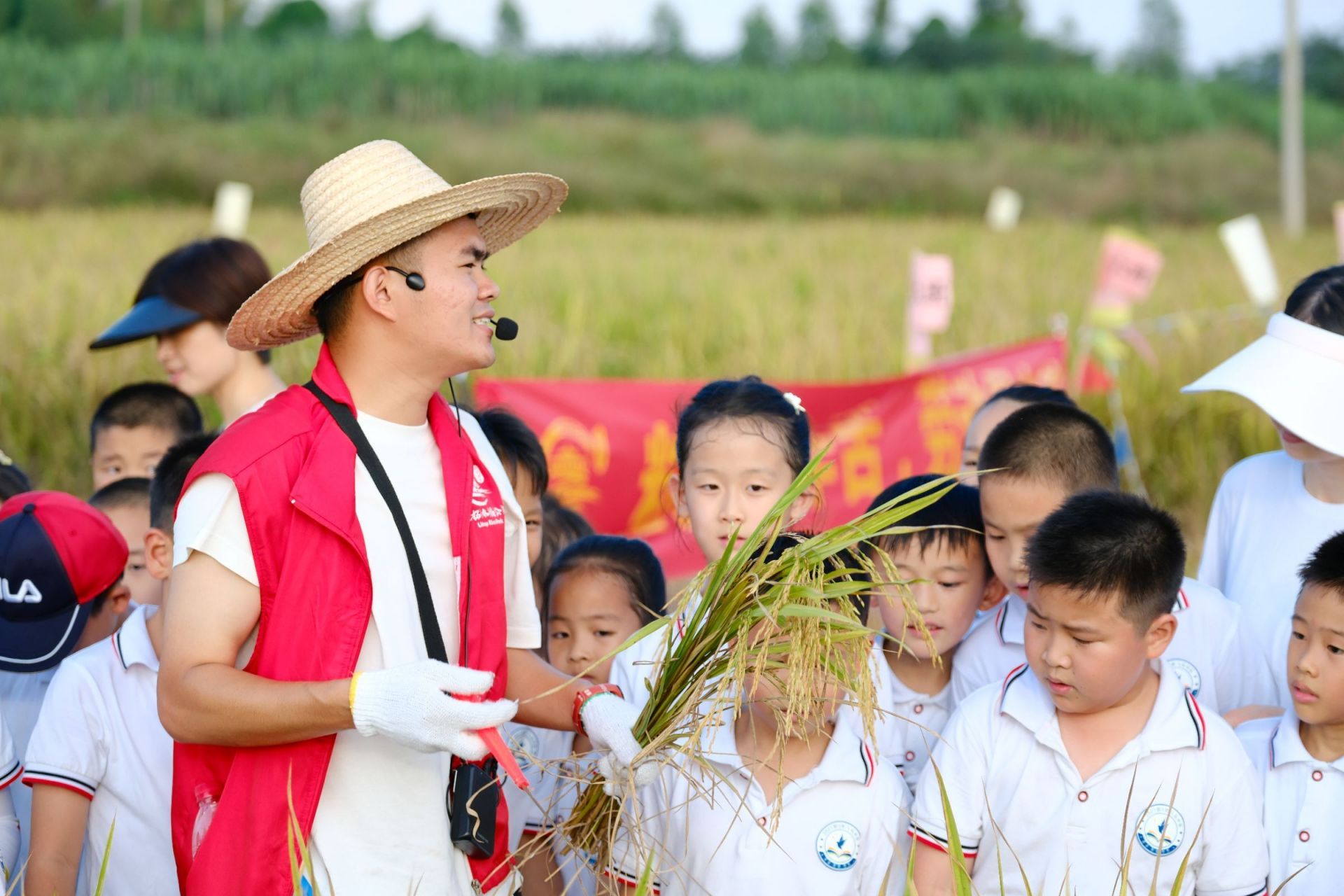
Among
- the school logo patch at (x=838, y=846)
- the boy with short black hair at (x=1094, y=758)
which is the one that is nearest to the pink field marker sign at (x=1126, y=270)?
the boy with short black hair at (x=1094, y=758)

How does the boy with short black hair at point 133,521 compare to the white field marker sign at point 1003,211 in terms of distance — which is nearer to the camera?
the boy with short black hair at point 133,521

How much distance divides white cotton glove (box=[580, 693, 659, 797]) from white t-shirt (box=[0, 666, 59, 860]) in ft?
4.26

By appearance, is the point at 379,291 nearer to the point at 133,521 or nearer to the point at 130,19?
the point at 133,521

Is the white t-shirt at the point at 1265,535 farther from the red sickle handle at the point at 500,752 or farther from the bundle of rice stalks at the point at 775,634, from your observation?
the red sickle handle at the point at 500,752

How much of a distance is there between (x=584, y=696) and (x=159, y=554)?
3.70 feet

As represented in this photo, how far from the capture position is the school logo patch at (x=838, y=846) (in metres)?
2.55

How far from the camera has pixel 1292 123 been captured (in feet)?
59.1

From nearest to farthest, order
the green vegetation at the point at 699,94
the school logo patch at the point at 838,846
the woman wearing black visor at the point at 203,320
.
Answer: the school logo patch at the point at 838,846
the woman wearing black visor at the point at 203,320
the green vegetation at the point at 699,94

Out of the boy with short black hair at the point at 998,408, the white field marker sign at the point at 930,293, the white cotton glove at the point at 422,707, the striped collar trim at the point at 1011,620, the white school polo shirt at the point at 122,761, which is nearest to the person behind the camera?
the white cotton glove at the point at 422,707

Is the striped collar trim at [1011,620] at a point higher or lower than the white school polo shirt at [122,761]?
higher

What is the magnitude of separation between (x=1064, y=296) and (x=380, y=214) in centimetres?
916

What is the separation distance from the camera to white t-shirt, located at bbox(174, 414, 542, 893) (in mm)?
2119

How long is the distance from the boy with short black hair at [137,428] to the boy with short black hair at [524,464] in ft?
3.87

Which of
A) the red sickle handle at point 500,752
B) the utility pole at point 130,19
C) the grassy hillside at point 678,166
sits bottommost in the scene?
the red sickle handle at point 500,752
